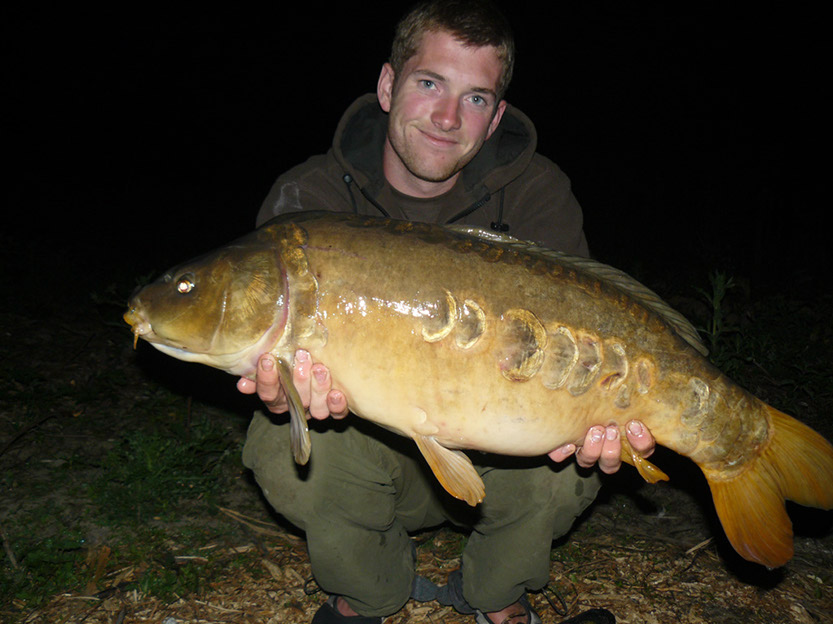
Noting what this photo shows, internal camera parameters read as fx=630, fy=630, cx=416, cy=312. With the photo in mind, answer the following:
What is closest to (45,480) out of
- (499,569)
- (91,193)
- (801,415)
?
(499,569)

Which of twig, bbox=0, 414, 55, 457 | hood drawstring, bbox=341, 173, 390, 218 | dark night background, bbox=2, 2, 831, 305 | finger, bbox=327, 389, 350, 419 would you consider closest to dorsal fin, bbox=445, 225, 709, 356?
finger, bbox=327, 389, 350, 419

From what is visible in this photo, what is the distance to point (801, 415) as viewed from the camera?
3275 millimetres

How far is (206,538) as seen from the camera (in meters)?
2.32

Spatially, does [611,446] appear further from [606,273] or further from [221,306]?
[221,306]

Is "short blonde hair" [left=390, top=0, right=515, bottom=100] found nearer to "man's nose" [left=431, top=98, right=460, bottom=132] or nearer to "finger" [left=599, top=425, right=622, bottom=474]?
"man's nose" [left=431, top=98, right=460, bottom=132]

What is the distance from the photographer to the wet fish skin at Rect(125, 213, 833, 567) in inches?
64.7

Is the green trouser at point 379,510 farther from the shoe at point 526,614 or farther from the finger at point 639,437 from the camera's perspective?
the finger at point 639,437

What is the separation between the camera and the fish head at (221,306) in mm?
1667

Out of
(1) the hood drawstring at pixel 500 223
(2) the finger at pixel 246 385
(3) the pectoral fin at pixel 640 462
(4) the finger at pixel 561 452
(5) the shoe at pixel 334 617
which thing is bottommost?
(5) the shoe at pixel 334 617

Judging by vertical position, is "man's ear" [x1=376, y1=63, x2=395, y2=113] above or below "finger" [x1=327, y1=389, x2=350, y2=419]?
above

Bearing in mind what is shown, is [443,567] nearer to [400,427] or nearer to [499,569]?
[499,569]

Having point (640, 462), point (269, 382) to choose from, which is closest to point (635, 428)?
point (640, 462)

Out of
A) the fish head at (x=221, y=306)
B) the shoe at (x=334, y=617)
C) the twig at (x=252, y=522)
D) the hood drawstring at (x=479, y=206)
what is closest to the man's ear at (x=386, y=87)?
the hood drawstring at (x=479, y=206)

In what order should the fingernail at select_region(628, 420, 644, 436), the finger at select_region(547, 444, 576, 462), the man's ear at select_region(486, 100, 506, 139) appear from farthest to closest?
the man's ear at select_region(486, 100, 506, 139) → the finger at select_region(547, 444, 576, 462) → the fingernail at select_region(628, 420, 644, 436)
